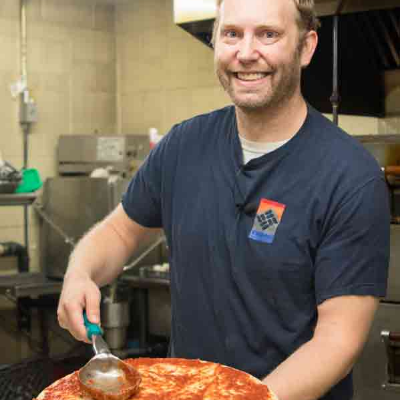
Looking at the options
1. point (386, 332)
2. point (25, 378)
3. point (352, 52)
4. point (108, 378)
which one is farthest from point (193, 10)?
point (108, 378)

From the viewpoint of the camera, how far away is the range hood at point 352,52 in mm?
3020

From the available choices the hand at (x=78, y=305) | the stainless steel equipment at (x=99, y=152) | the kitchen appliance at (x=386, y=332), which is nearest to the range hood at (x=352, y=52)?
the kitchen appliance at (x=386, y=332)

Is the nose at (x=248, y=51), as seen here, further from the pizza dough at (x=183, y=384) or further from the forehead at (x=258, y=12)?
the pizza dough at (x=183, y=384)

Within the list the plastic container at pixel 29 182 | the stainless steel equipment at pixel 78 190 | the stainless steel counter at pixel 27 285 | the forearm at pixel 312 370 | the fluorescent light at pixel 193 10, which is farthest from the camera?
the stainless steel equipment at pixel 78 190

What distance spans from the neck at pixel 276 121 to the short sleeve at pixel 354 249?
207mm

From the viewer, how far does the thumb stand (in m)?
1.26

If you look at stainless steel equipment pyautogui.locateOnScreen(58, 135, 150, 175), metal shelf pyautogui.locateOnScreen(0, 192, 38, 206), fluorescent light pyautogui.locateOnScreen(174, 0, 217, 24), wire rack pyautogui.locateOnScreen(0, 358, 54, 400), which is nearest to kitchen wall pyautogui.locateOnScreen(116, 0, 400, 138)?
stainless steel equipment pyautogui.locateOnScreen(58, 135, 150, 175)

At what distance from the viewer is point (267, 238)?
1.35m

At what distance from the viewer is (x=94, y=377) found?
1097 millimetres

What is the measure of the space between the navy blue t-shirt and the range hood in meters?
1.64

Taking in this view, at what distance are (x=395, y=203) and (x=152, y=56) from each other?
2845 millimetres

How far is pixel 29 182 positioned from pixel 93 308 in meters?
3.15

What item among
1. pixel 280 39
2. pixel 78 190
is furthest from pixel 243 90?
pixel 78 190

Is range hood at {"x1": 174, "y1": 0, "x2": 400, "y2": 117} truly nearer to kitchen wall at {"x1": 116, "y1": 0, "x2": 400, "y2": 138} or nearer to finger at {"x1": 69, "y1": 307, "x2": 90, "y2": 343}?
kitchen wall at {"x1": 116, "y1": 0, "x2": 400, "y2": 138}
